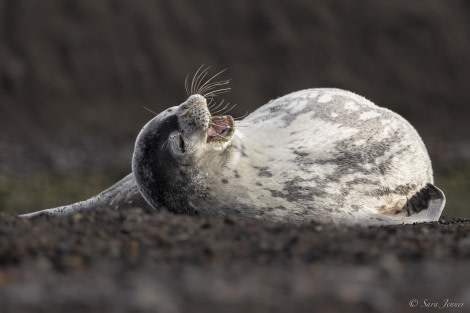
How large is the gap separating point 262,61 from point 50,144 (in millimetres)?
8995

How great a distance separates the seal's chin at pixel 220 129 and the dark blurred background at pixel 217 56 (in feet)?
52.8

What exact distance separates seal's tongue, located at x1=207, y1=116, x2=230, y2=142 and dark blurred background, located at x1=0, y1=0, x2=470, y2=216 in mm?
16061

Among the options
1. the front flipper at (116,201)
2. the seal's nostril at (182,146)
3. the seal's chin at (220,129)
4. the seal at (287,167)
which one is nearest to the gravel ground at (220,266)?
the seal at (287,167)

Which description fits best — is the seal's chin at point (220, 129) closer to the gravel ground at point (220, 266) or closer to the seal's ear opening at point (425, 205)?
the gravel ground at point (220, 266)

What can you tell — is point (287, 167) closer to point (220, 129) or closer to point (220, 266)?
point (220, 129)

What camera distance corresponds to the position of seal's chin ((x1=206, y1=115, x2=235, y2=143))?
797cm

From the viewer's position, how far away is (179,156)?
25.5ft

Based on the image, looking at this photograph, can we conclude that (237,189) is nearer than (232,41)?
Yes

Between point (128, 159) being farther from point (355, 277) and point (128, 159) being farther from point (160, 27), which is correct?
point (355, 277)

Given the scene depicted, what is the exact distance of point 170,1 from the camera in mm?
29688

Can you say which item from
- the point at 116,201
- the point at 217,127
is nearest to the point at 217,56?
the point at 116,201

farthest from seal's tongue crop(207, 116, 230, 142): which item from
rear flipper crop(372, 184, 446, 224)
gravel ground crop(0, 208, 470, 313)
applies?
rear flipper crop(372, 184, 446, 224)

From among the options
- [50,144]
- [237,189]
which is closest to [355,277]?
[237,189]

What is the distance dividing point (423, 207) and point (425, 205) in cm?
3
